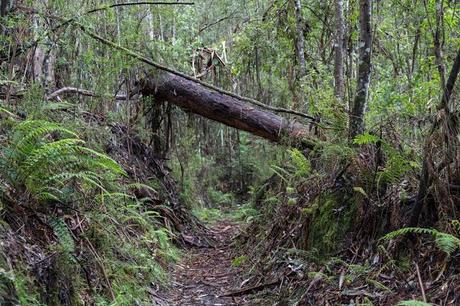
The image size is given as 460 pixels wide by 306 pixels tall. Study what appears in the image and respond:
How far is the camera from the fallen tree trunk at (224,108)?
8180 millimetres

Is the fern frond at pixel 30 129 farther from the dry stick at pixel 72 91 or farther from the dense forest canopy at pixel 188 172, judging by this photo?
the dry stick at pixel 72 91

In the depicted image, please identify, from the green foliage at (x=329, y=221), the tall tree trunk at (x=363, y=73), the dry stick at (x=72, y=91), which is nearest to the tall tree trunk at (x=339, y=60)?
the tall tree trunk at (x=363, y=73)

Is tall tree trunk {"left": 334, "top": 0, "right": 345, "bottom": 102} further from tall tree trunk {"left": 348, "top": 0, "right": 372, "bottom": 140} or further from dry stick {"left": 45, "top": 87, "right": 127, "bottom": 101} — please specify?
dry stick {"left": 45, "top": 87, "right": 127, "bottom": 101}

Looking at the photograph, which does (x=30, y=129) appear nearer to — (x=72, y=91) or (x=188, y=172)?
(x=72, y=91)

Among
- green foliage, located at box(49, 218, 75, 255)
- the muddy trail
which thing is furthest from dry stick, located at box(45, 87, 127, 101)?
green foliage, located at box(49, 218, 75, 255)

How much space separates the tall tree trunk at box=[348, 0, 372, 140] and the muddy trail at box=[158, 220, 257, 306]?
2430 mm

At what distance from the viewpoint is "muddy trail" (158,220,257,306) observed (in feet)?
18.2

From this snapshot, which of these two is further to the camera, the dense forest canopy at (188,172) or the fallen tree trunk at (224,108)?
the fallen tree trunk at (224,108)

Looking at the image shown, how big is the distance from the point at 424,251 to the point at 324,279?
99cm

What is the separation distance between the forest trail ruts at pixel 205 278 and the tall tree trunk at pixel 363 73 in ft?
8.16

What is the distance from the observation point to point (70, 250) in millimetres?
3881

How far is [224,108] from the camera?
8.54 m

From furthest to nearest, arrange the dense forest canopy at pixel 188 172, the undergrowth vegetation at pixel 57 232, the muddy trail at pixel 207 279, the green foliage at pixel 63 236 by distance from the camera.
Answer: the muddy trail at pixel 207 279
the dense forest canopy at pixel 188 172
the green foliage at pixel 63 236
the undergrowth vegetation at pixel 57 232

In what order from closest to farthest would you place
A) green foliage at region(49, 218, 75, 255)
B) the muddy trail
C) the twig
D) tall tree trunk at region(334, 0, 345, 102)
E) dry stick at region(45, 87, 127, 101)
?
1. green foliage at region(49, 218, 75, 255)
2. the twig
3. the muddy trail
4. dry stick at region(45, 87, 127, 101)
5. tall tree trunk at region(334, 0, 345, 102)
